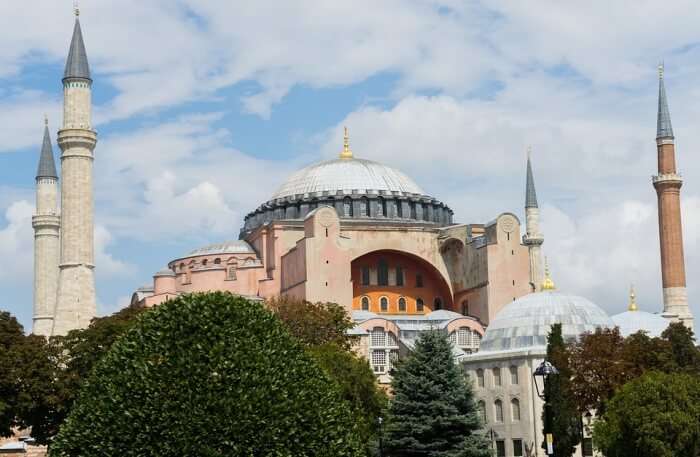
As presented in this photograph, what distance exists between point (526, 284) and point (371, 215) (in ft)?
34.4

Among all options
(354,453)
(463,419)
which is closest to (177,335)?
(354,453)

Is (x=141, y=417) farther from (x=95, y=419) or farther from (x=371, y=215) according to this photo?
(x=371, y=215)

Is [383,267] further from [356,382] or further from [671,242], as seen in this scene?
[356,382]

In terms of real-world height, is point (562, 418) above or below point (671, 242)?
below

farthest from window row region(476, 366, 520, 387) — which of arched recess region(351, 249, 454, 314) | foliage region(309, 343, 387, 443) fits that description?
arched recess region(351, 249, 454, 314)

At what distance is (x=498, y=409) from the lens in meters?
51.1

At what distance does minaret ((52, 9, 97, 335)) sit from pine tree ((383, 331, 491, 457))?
27.4 meters

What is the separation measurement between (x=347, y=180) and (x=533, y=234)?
12.7 m

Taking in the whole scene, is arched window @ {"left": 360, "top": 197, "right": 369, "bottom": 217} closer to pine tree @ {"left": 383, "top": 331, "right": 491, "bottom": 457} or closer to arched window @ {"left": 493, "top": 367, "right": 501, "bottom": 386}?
arched window @ {"left": 493, "top": 367, "right": 501, "bottom": 386}

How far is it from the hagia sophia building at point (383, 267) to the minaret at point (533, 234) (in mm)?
139

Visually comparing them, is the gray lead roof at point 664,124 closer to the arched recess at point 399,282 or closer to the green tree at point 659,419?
the arched recess at point 399,282

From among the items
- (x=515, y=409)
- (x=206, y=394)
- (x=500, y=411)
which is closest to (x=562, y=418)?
(x=206, y=394)

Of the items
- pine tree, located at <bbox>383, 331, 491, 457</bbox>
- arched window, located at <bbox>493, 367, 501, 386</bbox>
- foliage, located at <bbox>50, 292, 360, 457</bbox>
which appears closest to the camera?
foliage, located at <bbox>50, 292, 360, 457</bbox>

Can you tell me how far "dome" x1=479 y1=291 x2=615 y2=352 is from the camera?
50719 mm
